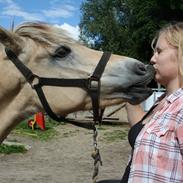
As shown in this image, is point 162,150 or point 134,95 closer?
point 162,150

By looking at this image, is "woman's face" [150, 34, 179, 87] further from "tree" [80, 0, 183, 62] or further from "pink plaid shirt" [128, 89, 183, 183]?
"tree" [80, 0, 183, 62]

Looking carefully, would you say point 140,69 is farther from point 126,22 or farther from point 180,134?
point 126,22

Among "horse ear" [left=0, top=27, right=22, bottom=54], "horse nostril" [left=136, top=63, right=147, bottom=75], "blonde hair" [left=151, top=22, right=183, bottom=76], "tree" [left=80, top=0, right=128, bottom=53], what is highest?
"blonde hair" [left=151, top=22, right=183, bottom=76]

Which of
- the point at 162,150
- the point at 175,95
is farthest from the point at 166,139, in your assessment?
the point at 175,95

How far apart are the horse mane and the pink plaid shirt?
1072 millimetres

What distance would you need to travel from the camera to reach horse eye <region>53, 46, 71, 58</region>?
284 centimetres

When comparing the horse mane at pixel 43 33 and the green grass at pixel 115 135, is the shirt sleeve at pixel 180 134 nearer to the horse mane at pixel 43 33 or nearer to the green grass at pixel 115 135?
the horse mane at pixel 43 33

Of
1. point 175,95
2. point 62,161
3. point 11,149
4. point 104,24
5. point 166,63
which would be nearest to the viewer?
point 175,95

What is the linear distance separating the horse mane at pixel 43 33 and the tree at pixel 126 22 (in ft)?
88.1

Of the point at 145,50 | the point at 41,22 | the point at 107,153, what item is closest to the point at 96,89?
the point at 41,22

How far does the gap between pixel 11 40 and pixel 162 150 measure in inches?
49.7

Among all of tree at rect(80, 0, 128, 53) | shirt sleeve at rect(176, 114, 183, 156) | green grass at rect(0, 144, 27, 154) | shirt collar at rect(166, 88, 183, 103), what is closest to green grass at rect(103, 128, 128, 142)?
green grass at rect(0, 144, 27, 154)

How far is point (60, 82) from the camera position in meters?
2.79

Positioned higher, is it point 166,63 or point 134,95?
point 166,63
